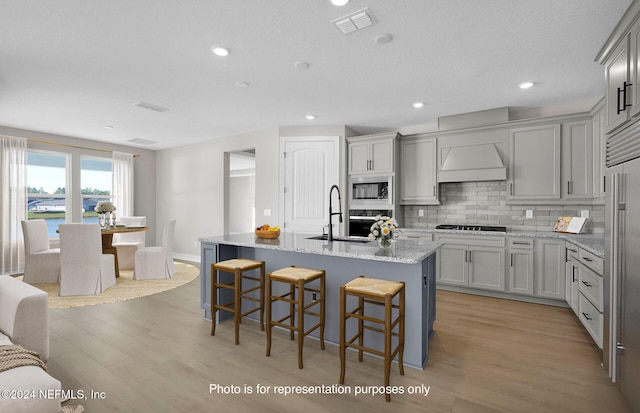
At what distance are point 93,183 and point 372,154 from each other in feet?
19.3

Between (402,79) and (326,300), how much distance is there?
2.44m

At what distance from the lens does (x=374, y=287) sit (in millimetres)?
2150

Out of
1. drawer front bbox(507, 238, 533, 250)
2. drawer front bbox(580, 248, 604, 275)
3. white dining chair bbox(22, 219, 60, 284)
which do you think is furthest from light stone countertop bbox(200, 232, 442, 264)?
white dining chair bbox(22, 219, 60, 284)

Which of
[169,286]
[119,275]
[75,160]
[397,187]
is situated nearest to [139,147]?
[75,160]

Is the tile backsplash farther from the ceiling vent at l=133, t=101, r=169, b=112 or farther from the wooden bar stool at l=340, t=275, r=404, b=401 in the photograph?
the ceiling vent at l=133, t=101, r=169, b=112

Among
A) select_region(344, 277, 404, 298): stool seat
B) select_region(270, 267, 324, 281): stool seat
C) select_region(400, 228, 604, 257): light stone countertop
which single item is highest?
select_region(400, 228, 604, 257): light stone countertop

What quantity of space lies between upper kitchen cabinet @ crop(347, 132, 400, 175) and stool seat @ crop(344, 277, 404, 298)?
289 cm

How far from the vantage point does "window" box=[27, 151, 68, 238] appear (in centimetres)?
579

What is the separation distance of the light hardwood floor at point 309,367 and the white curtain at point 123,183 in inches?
149

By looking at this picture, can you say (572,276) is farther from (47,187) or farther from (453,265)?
(47,187)

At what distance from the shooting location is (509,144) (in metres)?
4.23

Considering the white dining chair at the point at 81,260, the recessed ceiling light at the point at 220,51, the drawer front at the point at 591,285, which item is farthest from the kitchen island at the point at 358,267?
the white dining chair at the point at 81,260

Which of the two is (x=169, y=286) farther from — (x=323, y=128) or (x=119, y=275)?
(x=323, y=128)

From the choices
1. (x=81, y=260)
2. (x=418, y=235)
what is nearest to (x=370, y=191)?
(x=418, y=235)
